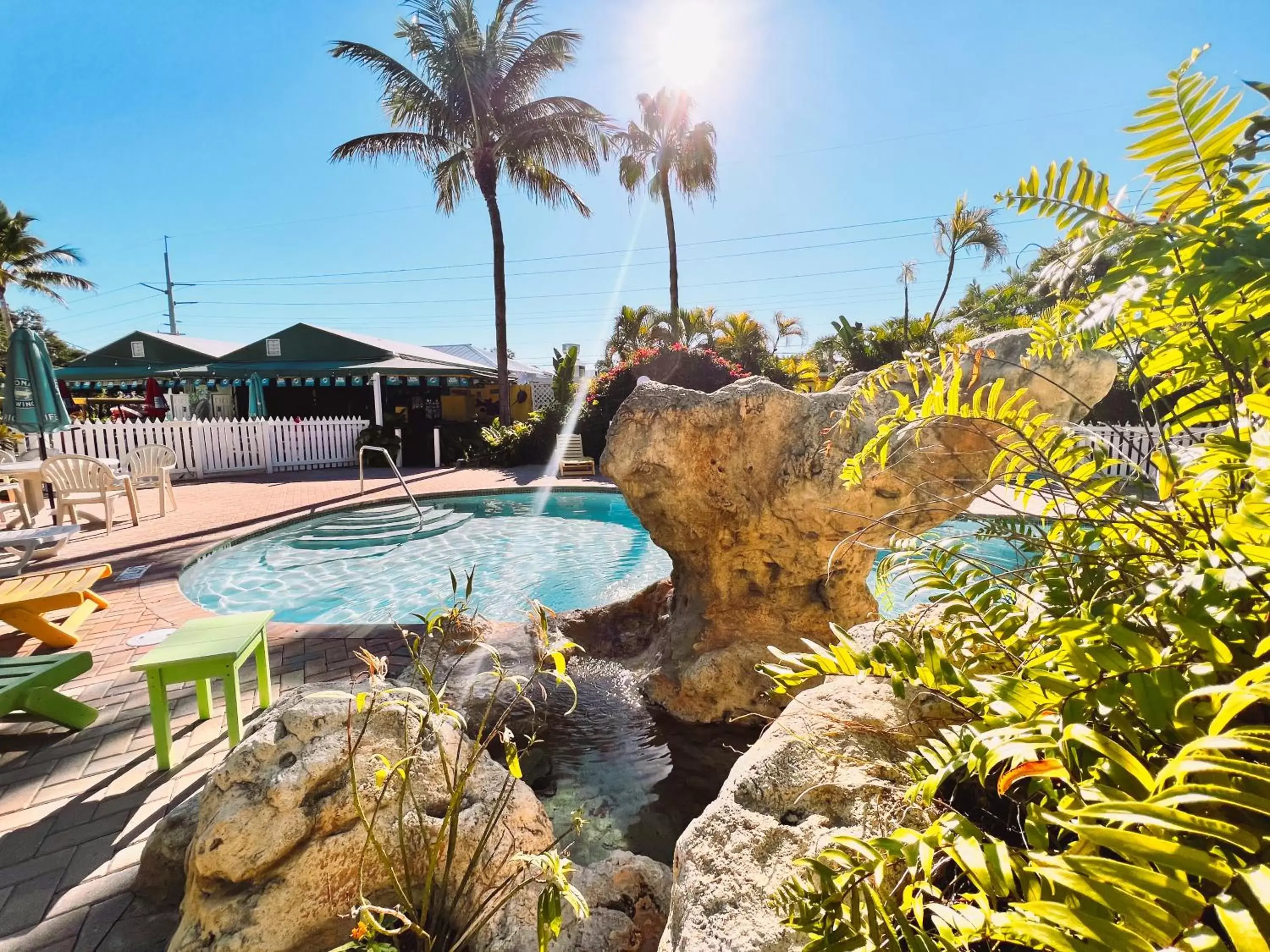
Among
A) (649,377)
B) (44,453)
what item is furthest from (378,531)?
(649,377)

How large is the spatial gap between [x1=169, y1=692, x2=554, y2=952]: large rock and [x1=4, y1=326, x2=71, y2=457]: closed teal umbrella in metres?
8.55

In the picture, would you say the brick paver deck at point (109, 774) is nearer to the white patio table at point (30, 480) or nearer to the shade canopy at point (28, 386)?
the white patio table at point (30, 480)

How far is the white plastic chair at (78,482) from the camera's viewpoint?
7199 millimetres

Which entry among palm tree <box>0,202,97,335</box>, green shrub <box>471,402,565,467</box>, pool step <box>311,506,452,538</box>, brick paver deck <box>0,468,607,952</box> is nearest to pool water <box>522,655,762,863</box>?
brick paver deck <box>0,468,607,952</box>

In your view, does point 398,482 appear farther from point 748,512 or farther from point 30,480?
point 748,512

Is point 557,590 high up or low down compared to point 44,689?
down

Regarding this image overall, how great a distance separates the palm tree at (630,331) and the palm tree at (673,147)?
8.17 ft

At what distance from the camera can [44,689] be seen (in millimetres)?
2904

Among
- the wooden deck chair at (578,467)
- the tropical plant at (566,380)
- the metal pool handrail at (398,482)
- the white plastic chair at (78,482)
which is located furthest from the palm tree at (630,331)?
the white plastic chair at (78,482)

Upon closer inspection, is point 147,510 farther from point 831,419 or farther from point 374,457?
point 831,419

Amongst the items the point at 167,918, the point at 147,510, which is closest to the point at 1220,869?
the point at 167,918

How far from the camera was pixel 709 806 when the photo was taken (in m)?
1.42

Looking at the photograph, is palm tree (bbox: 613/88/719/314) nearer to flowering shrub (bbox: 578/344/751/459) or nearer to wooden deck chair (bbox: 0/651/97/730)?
flowering shrub (bbox: 578/344/751/459)

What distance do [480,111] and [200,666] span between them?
14843mm
